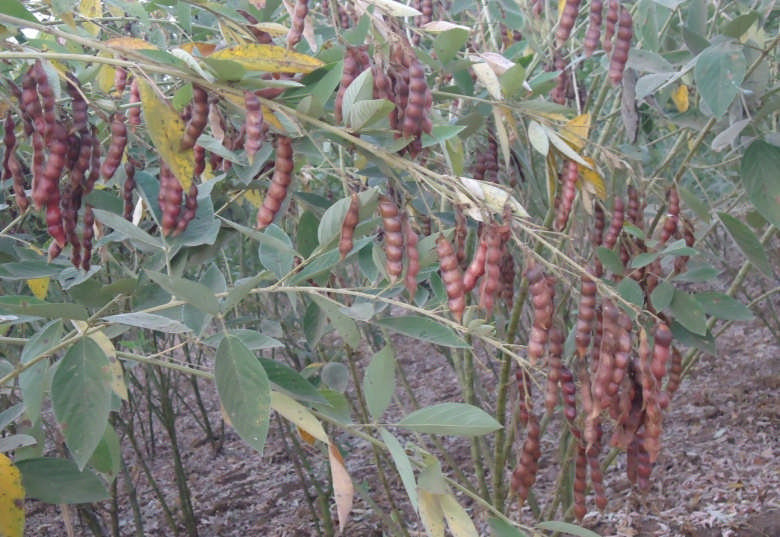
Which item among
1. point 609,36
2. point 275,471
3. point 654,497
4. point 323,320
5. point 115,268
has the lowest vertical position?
point 275,471

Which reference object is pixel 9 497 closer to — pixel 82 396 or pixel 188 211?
pixel 82 396

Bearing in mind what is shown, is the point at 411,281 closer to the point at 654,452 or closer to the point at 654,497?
the point at 654,452

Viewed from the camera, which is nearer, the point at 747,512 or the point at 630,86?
the point at 630,86

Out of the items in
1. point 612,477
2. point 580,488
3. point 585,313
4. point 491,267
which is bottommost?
point 612,477

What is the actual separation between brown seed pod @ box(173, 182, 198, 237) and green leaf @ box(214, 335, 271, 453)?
23 cm

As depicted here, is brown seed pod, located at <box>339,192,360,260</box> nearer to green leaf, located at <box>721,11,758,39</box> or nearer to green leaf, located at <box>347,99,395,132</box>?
green leaf, located at <box>347,99,395,132</box>

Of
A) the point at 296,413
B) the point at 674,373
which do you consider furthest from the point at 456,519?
the point at 674,373

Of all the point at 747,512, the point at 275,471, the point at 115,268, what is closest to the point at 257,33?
the point at 115,268

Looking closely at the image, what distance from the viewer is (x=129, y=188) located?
4.10 feet

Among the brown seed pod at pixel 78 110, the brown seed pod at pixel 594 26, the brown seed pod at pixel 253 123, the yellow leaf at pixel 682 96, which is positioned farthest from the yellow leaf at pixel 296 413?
the yellow leaf at pixel 682 96

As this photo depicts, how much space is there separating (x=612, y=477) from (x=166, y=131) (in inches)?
124

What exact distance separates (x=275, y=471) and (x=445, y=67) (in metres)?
3.39

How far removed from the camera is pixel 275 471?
432 centimetres

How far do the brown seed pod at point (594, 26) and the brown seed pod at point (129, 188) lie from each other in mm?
847
